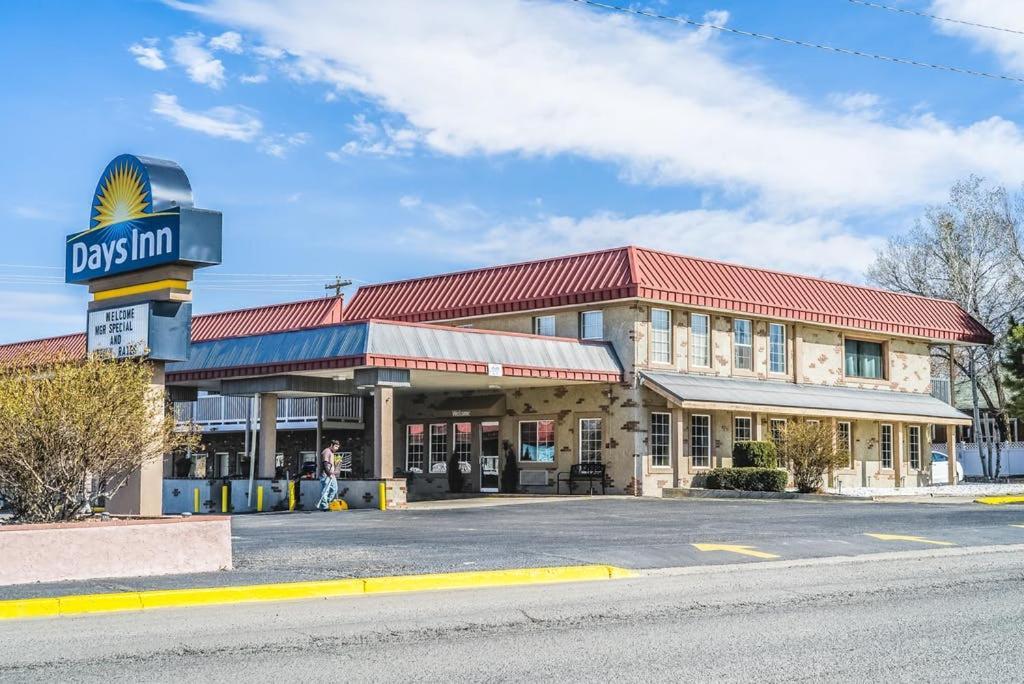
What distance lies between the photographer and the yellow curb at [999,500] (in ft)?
93.7

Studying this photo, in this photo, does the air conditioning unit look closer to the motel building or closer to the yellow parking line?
the motel building

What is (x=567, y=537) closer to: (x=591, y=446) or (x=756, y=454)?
(x=591, y=446)

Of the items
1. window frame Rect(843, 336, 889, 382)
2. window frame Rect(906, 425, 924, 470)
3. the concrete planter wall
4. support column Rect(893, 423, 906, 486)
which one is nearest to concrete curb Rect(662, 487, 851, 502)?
window frame Rect(843, 336, 889, 382)

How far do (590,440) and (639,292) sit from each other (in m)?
4.55

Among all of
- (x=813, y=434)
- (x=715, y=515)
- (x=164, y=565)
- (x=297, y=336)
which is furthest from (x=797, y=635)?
(x=813, y=434)

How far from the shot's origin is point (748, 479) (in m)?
30.8

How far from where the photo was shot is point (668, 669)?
7965 millimetres

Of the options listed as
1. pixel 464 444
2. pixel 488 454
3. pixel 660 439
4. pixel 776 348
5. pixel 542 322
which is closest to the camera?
pixel 660 439

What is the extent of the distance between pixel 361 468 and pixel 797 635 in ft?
102

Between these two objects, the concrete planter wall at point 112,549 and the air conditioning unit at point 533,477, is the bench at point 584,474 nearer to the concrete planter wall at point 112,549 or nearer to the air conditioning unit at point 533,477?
the air conditioning unit at point 533,477

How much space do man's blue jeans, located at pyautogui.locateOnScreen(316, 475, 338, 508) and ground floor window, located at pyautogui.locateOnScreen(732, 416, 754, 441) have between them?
42.5 ft

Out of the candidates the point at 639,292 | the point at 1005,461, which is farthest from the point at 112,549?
the point at 1005,461

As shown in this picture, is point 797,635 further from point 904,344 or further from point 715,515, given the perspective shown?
point 904,344

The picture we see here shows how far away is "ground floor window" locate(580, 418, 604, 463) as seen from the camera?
3272cm
